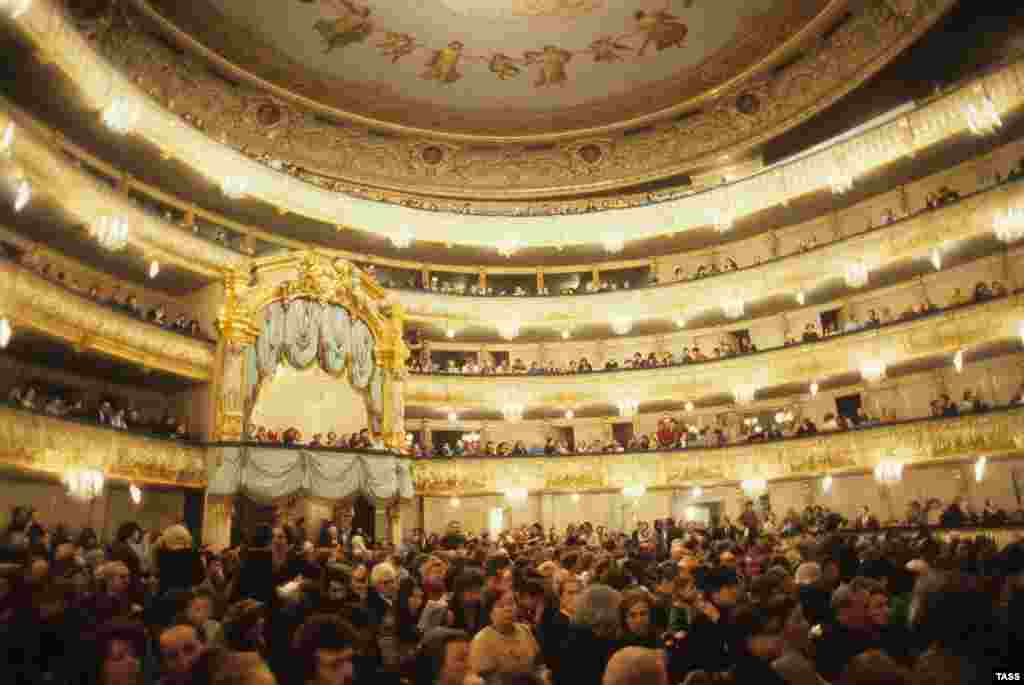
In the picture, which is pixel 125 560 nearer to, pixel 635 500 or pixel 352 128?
pixel 635 500

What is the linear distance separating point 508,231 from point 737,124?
11200 mm

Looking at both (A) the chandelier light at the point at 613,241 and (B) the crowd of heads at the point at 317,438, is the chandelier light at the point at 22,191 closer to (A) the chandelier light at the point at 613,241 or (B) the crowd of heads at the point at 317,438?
(B) the crowd of heads at the point at 317,438

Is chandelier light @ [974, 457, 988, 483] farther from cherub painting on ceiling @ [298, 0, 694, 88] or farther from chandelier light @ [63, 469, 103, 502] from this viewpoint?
chandelier light @ [63, 469, 103, 502]

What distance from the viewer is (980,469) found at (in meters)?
20.8

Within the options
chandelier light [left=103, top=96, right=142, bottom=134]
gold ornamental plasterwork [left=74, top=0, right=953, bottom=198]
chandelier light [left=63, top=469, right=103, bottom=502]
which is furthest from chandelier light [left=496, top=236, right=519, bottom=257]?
chandelier light [left=63, top=469, right=103, bottom=502]

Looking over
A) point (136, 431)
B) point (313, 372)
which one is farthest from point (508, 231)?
point (136, 431)

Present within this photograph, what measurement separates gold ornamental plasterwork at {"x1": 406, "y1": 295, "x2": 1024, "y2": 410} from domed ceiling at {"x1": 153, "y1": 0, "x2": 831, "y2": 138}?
11825 mm

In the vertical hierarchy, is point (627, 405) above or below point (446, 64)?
below

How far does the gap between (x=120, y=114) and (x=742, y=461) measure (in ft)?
77.8

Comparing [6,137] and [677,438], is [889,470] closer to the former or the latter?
[677,438]

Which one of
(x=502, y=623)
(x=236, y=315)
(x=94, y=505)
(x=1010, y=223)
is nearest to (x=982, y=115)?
(x=1010, y=223)

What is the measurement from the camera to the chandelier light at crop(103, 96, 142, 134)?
19.3m

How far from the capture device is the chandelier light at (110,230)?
63.4 ft

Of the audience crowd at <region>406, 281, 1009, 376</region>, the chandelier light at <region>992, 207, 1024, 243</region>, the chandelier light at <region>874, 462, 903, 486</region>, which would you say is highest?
the chandelier light at <region>992, 207, 1024, 243</region>
